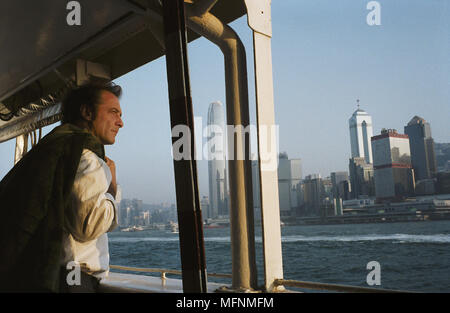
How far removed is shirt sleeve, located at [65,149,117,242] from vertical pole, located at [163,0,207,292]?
0.19 meters

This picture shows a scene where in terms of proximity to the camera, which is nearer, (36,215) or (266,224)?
(36,215)

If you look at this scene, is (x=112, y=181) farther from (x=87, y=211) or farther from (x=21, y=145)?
(x=21, y=145)

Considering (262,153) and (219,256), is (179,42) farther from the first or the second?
(219,256)

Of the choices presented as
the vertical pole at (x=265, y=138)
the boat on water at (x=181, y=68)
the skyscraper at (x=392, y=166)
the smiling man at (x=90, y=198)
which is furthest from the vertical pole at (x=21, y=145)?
the skyscraper at (x=392, y=166)

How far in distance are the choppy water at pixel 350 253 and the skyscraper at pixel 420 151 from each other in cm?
666

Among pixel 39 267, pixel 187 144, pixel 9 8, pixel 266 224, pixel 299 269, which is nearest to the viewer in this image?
pixel 39 267

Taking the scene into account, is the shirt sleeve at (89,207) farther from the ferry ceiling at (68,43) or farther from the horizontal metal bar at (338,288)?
the ferry ceiling at (68,43)

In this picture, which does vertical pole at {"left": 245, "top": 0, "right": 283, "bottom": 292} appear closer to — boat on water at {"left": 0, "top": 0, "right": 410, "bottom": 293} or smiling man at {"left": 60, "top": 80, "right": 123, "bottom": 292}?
boat on water at {"left": 0, "top": 0, "right": 410, "bottom": 293}

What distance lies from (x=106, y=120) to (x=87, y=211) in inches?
14.6

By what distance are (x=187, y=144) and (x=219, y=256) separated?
125 ft

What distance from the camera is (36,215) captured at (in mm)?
845

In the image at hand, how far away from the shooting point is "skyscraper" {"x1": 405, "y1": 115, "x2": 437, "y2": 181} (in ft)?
121

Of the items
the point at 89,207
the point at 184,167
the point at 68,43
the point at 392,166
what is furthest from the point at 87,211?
the point at 392,166

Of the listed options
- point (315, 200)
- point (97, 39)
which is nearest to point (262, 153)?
point (97, 39)
